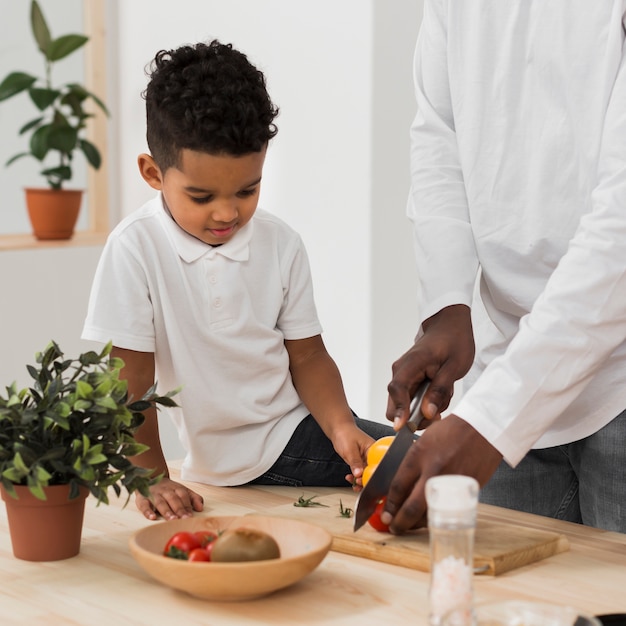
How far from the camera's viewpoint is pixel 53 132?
365 cm

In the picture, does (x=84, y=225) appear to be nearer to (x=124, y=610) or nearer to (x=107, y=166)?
(x=107, y=166)

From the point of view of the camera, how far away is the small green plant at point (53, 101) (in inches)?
143

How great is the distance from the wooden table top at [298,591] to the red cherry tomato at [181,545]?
0.15 ft

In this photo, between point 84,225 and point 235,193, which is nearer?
point 235,193

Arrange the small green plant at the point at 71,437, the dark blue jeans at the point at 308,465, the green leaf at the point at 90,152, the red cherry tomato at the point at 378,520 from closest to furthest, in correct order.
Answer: the small green plant at the point at 71,437
the red cherry tomato at the point at 378,520
the dark blue jeans at the point at 308,465
the green leaf at the point at 90,152

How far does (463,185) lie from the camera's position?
169 cm

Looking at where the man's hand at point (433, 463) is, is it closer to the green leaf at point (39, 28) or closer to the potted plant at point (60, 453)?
the potted plant at point (60, 453)

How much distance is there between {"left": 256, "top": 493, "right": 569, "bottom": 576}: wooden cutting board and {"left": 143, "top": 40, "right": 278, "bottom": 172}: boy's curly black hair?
0.60 meters

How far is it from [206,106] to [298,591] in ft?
2.59

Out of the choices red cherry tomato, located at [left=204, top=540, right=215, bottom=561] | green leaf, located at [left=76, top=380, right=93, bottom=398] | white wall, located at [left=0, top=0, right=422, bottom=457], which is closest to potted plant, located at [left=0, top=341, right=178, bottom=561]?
green leaf, located at [left=76, top=380, right=93, bottom=398]

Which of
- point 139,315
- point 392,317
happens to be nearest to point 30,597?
point 139,315

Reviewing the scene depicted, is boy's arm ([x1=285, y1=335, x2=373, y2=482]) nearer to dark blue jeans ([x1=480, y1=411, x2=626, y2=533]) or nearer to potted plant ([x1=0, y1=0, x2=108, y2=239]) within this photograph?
dark blue jeans ([x1=480, y1=411, x2=626, y2=533])

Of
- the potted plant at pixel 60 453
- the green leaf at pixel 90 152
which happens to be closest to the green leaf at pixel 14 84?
the green leaf at pixel 90 152

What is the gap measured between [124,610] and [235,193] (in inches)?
29.0
